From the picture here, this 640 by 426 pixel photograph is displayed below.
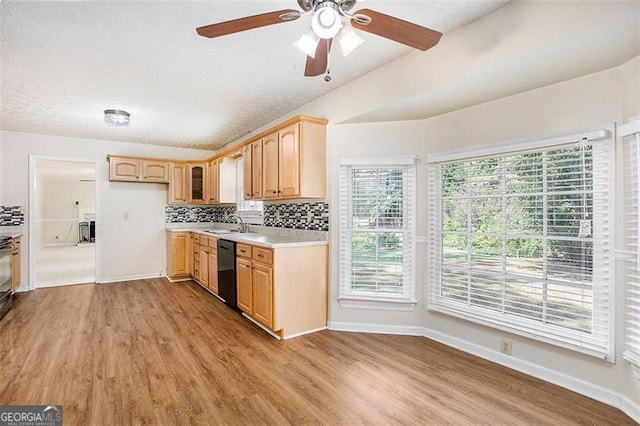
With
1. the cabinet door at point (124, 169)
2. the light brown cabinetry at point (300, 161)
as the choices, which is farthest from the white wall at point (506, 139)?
the cabinet door at point (124, 169)

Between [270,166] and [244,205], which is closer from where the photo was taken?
[270,166]

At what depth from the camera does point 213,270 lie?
4.56 meters

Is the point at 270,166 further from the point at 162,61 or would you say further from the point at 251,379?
the point at 251,379

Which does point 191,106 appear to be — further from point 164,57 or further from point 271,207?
point 271,207

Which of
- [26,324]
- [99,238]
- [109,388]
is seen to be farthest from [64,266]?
[109,388]

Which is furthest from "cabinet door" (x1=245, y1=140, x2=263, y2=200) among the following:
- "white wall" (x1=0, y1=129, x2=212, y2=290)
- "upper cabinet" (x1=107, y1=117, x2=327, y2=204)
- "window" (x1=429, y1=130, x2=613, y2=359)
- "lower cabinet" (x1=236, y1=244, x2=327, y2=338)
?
"white wall" (x1=0, y1=129, x2=212, y2=290)

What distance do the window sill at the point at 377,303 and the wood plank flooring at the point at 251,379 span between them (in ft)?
0.93

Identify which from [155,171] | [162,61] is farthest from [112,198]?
[162,61]

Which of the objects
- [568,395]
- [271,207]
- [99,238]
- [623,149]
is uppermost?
[623,149]

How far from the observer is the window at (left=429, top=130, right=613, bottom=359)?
2133 millimetres

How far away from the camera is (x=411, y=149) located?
3.20 metres

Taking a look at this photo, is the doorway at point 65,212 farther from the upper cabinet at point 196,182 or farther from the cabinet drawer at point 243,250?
the cabinet drawer at point 243,250

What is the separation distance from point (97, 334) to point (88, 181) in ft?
32.6

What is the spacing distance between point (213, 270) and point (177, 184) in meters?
2.08
